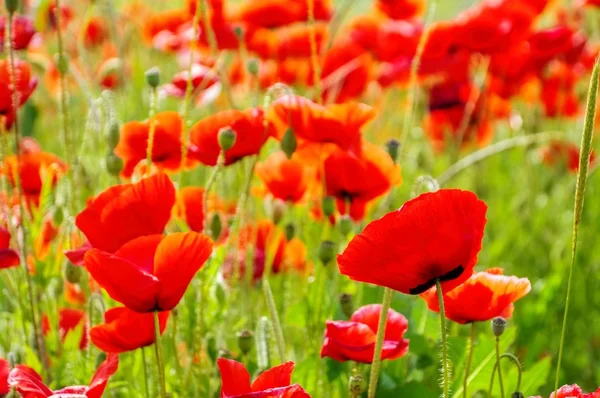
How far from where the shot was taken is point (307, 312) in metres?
1.18

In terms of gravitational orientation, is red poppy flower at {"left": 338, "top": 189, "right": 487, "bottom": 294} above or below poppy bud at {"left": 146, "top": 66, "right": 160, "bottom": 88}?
below

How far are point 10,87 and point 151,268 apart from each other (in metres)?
0.44

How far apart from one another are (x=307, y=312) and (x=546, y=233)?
1.18 metres

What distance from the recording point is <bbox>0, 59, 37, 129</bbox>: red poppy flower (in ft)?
3.76

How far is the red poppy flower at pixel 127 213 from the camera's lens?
2.79 ft

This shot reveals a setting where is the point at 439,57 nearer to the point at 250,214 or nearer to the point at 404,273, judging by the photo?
the point at 250,214

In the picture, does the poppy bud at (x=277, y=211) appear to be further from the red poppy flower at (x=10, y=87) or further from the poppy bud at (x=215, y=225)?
the red poppy flower at (x=10, y=87)

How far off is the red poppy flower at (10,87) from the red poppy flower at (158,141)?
13cm

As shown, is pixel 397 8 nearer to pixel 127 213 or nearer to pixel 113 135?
pixel 113 135

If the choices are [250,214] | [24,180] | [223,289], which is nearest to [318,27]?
[250,214]

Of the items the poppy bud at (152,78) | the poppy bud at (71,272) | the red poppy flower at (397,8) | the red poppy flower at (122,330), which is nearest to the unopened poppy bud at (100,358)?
the poppy bud at (71,272)

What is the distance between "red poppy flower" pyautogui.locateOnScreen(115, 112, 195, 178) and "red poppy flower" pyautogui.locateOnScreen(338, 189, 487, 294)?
0.48 meters

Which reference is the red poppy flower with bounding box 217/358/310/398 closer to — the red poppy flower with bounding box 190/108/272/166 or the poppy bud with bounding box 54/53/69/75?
the red poppy flower with bounding box 190/108/272/166

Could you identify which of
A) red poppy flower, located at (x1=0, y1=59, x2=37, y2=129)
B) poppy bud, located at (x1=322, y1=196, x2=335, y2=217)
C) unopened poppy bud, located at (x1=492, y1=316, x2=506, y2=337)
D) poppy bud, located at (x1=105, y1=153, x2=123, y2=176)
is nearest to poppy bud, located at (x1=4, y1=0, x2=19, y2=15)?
red poppy flower, located at (x1=0, y1=59, x2=37, y2=129)
